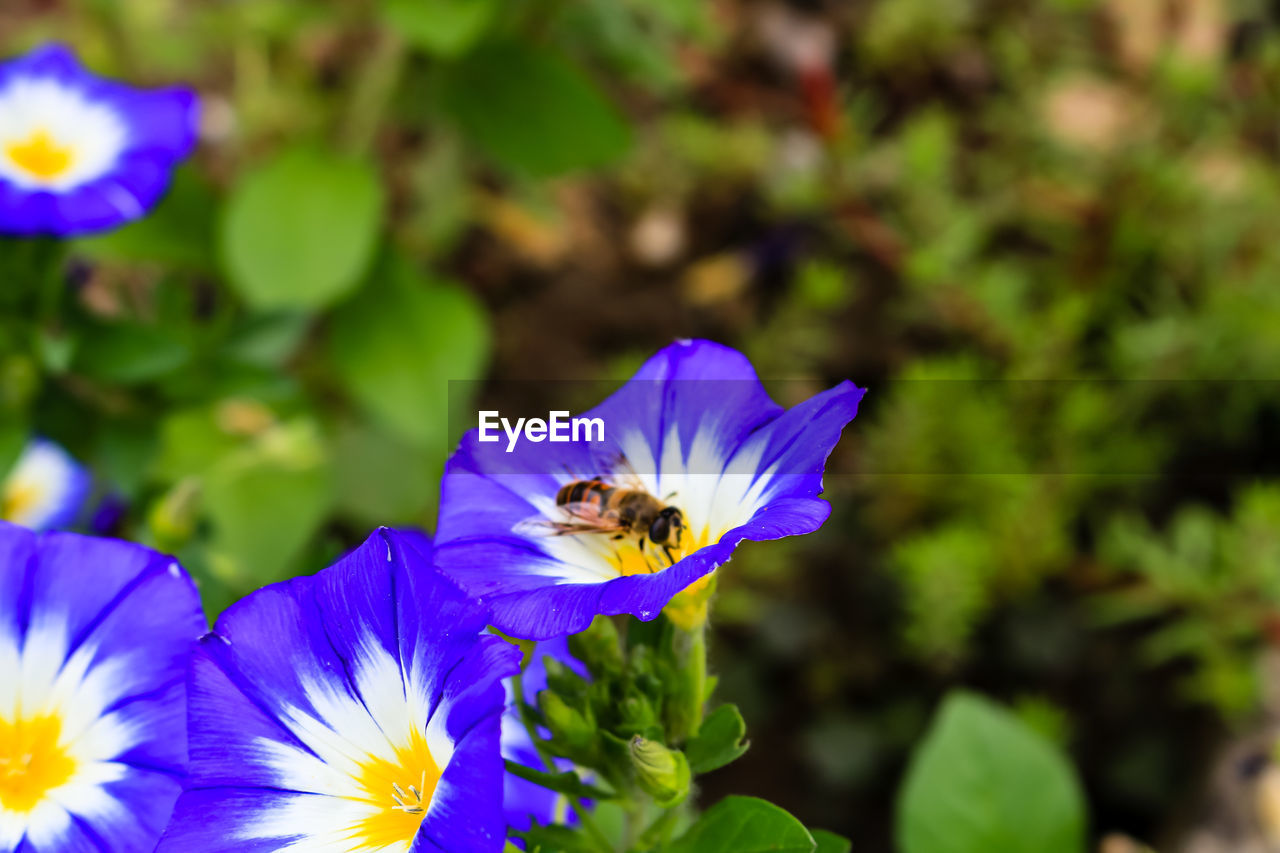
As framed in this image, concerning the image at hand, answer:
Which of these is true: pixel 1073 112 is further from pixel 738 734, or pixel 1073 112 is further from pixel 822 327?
pixel 738 734

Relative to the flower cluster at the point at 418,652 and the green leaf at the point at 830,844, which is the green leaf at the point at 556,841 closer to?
the flower cluster at the point at 418,652

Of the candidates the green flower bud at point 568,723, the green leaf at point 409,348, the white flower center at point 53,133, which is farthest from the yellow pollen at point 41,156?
the green flower bud at point 568,723

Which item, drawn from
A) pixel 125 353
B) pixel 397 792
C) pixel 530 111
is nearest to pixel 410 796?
pixel 397 792

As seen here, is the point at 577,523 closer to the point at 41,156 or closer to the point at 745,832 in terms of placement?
the point at 745,832

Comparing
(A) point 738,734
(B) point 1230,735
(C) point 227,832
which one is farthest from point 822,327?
(C) point 227,832

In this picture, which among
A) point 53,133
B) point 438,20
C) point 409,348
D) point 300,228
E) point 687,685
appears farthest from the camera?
point 409,348

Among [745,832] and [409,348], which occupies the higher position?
[409,348]

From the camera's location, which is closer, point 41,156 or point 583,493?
point 583,493
